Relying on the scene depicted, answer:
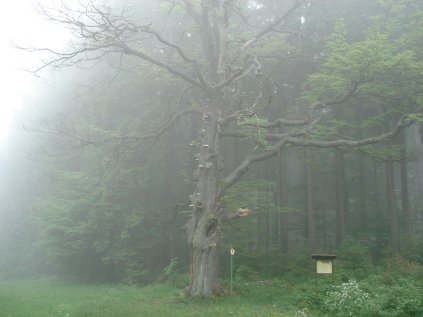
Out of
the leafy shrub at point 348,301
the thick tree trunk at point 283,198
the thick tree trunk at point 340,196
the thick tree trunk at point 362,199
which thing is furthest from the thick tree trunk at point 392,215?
the leafy shrub at point 348,301

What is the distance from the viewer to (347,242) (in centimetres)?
2269

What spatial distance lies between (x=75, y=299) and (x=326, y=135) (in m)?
10.4

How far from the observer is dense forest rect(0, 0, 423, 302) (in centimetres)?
1642

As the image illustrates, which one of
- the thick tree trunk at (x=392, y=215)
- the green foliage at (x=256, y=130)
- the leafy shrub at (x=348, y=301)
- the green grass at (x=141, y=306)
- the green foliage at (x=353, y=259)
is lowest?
the green grass at (x=141, y=306)

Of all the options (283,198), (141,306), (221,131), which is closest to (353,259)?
(283,198)

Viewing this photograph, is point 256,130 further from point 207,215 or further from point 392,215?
point 392,215

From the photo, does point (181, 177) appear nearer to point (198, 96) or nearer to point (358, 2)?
point (198, 96)

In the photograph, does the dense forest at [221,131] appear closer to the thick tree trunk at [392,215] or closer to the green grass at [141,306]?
the thick tree trunk at [392,215]

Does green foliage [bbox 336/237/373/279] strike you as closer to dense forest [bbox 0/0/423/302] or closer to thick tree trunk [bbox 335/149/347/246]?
dense forest [bbox 0/0/423/302]

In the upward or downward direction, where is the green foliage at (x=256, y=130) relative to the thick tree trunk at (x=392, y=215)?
upward

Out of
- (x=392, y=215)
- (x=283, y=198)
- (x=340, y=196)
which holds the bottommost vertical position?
(x=392, y=215)

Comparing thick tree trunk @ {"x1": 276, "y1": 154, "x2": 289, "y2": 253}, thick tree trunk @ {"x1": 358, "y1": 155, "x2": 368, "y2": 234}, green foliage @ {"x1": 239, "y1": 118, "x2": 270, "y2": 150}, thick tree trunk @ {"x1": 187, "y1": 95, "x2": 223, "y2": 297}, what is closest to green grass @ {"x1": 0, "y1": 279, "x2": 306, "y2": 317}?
thick tree trunk @ {"x1": 187, "y1": 95, "x2": 223, "y2": 297}

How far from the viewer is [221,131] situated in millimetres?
17562

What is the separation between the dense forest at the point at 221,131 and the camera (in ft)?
53.9
